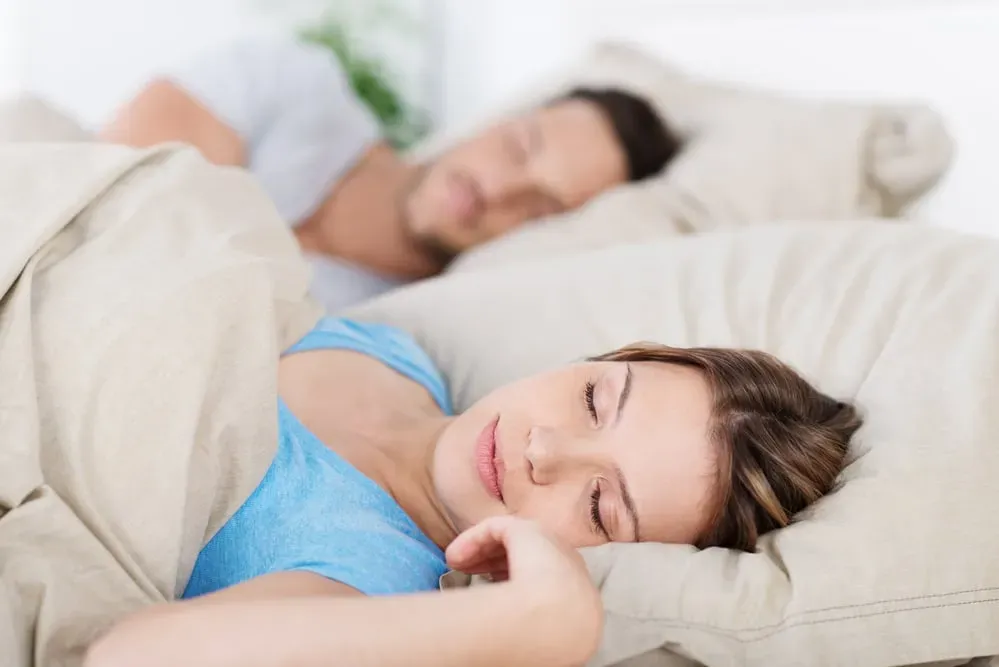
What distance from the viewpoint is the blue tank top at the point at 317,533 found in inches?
35.5

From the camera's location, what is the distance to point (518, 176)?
1839 millimetres

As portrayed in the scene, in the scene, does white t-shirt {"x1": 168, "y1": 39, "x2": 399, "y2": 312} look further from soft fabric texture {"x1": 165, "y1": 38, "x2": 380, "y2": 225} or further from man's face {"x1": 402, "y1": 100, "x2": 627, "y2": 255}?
man's face {"x1": 402, "y1": 100, "x2": 627, "y2": 255}

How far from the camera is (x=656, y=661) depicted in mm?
847

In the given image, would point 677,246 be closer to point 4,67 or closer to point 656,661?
point 656,661

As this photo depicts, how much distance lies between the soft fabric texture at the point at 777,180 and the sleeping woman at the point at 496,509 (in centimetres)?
62

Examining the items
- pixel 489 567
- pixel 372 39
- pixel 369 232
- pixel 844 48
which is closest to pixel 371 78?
pixel 372 39

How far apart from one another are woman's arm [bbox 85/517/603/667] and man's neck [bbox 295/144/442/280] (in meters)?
1.30

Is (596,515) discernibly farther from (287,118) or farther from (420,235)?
(287,118)

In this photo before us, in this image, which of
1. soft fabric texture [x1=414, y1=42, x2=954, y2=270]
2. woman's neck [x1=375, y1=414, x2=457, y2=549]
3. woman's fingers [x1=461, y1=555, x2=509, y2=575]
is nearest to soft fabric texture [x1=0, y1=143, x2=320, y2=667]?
woman's neck [x1=375, y1=414, x2=457, y2=549]

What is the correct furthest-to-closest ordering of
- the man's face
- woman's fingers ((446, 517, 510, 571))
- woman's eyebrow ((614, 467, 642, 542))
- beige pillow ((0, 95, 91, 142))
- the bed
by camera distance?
the man's face, the bed, beige pillow ((0, 95, 91, 142)), woman's eyebrow ((614, 467, 642, 542)), woman's fingers ((446, 517, 510, 571))

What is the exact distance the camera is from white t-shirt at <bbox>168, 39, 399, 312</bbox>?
6.41ft

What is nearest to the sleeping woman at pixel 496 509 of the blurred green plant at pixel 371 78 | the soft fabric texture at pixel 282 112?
the soft fabric texture at pixel 282 112

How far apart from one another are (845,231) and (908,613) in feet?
2.00

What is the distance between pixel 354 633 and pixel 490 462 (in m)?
0.30
